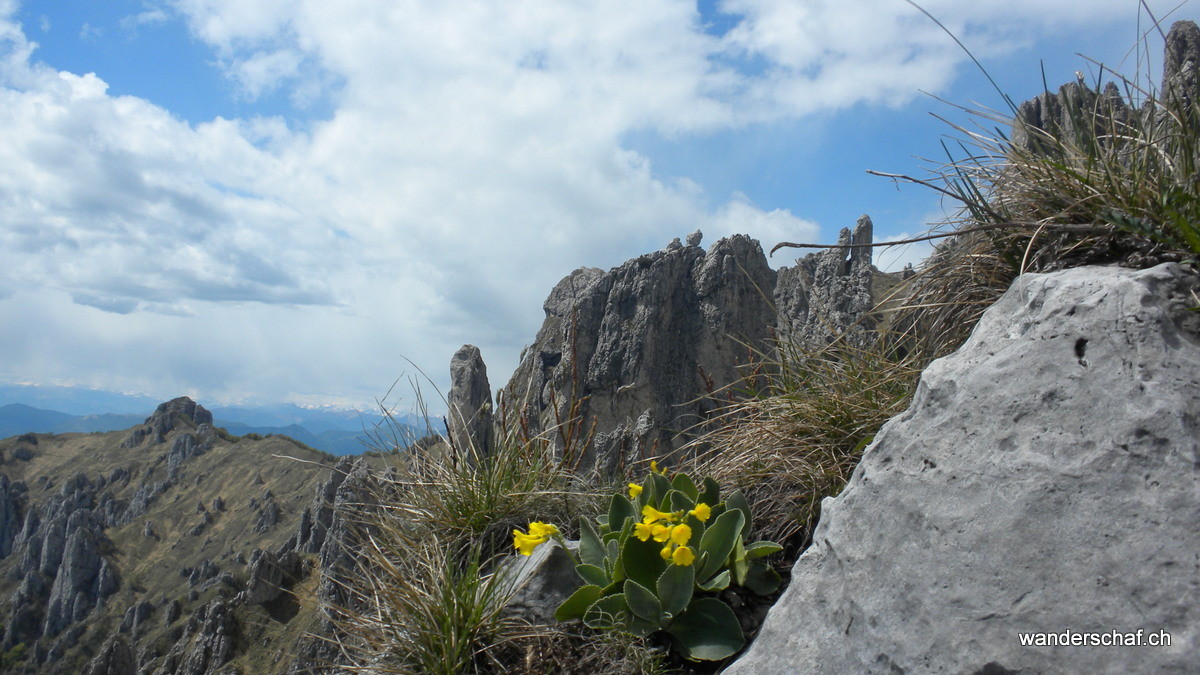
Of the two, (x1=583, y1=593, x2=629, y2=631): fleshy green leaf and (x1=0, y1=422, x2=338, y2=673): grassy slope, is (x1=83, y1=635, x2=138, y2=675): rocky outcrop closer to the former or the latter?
(x1=0, y1=422, x2=338, y2=673): grassy slope

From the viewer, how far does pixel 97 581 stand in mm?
92125

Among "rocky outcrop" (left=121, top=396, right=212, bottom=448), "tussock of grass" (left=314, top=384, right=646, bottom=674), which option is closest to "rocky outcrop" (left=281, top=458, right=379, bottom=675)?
"tussock of grass" (left=314, top=384, right=646, bottom=674)

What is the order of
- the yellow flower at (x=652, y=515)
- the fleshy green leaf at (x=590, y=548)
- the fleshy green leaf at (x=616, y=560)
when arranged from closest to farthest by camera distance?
1. the yellow flower at (x=652, y=515)
2. the fleshy green leaf at (x=616, y=560)
3. the fleshy green leaf at (x=590, y=548)

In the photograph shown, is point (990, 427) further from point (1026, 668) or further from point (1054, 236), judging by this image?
point (1054, 236)

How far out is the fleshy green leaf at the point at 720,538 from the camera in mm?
2709

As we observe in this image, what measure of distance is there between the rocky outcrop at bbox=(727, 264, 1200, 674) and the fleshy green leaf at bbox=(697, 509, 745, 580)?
1.19ft

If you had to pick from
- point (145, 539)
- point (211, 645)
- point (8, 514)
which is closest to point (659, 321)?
point (211, 645)

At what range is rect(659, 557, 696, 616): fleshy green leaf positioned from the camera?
8.41ft

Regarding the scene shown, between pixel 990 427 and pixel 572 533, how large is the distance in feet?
7.72

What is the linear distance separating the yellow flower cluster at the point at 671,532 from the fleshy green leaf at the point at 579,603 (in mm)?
313

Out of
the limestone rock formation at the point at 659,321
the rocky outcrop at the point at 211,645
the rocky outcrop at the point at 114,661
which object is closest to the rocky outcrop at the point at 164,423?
the rocky outcrop at the point at 114,661

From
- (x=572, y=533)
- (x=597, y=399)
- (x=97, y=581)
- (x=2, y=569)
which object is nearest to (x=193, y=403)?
(x=2, y=569)

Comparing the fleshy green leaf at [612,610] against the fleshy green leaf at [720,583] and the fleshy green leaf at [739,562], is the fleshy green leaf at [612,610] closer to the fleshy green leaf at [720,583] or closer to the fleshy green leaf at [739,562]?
the fleshy green leaf at [720,583]

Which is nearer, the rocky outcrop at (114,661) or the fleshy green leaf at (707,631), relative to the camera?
the fleshy green leaf at (707,631)
